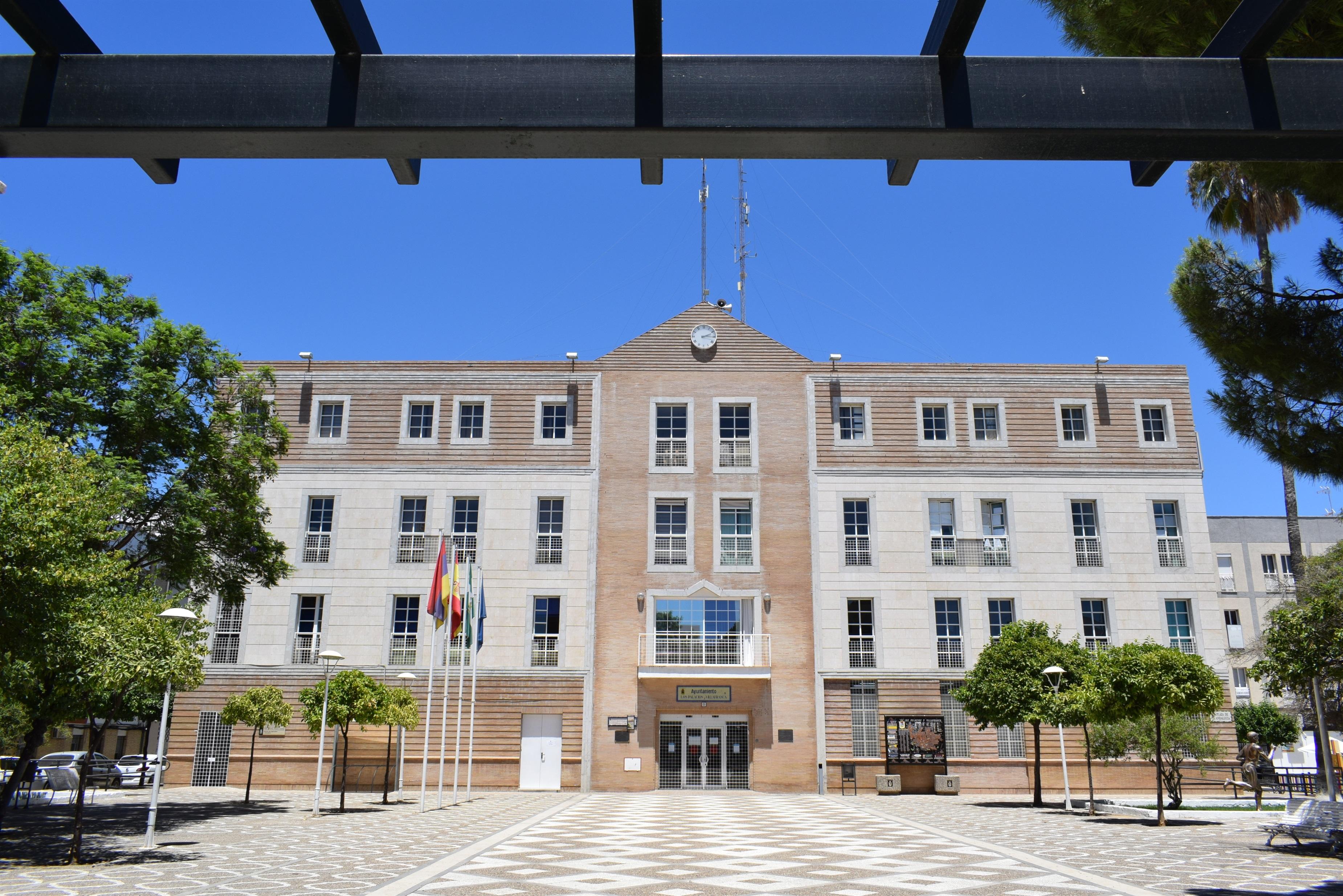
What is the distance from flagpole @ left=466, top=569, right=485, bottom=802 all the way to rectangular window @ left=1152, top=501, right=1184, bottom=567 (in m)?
20.8

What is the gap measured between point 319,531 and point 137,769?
16.3 m

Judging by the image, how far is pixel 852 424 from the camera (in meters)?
32.1

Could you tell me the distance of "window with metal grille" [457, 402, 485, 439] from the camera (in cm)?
3194

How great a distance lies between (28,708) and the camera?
1484cm

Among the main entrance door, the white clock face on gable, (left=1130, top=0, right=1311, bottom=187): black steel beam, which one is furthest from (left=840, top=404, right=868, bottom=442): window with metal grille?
(left=1130, top=0, right=1311, bottom=187): black steel beam

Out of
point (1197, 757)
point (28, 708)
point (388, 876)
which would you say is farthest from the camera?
point (1197, 757)

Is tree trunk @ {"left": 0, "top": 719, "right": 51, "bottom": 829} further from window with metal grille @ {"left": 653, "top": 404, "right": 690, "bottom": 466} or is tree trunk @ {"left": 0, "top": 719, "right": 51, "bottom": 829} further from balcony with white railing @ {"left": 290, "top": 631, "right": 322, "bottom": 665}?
window with metal grille @ {"left": 653, "top": 404, "right": 690, "bottom": 466}

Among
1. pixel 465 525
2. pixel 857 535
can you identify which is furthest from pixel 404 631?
pixel 857 535

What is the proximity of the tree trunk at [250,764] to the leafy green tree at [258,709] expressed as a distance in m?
0.04

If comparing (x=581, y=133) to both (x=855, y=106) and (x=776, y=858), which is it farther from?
(x=776, y=858)

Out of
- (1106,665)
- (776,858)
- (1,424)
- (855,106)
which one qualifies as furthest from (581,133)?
(1106,665)

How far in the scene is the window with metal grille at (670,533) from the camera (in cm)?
3081

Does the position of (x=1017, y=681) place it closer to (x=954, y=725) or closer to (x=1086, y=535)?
(x=954, y=725)

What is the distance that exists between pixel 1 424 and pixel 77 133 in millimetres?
14295
